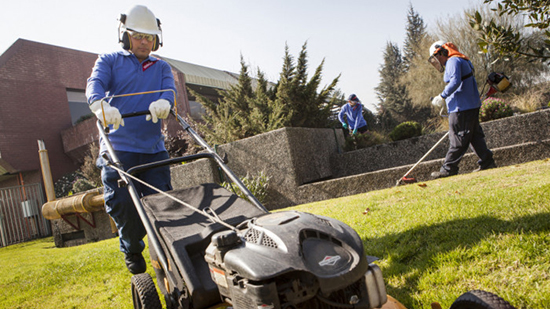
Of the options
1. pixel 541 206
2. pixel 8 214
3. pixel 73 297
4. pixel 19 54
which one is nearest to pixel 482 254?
pixel 541 206

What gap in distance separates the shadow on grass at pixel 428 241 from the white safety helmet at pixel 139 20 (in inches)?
98.9

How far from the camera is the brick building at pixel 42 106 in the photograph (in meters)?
16.9

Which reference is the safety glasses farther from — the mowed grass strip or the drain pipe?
the drain pipe

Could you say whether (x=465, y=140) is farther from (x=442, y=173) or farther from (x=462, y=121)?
(x=442, y=173)

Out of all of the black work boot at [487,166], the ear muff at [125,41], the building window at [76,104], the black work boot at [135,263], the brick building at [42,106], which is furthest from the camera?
the building window at [76,104]

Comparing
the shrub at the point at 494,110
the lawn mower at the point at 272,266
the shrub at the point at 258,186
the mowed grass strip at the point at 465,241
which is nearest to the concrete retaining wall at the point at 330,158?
the shrub at the point at 258,186

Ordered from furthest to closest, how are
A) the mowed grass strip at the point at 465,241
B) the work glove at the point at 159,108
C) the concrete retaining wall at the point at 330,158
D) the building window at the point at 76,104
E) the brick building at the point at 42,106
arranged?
the building window at the point at 76,104, the brick building at the point at 42,106, the concrete retaining wall at the point at 330,158, the work glove at the point at 159,108, the mowed grass strip at the point at 465,241

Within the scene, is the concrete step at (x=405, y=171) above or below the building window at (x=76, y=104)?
below

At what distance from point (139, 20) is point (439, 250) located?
2.83 m

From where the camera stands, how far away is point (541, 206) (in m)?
2.87

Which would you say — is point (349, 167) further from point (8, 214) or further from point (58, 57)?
point (58, 57)

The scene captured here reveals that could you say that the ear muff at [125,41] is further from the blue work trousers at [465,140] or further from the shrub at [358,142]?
the shrub at [358,142]

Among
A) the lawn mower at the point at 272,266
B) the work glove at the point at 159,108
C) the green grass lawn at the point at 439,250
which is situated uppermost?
the work glove at the point at 159,108

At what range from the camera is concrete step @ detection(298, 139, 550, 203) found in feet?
18.6
